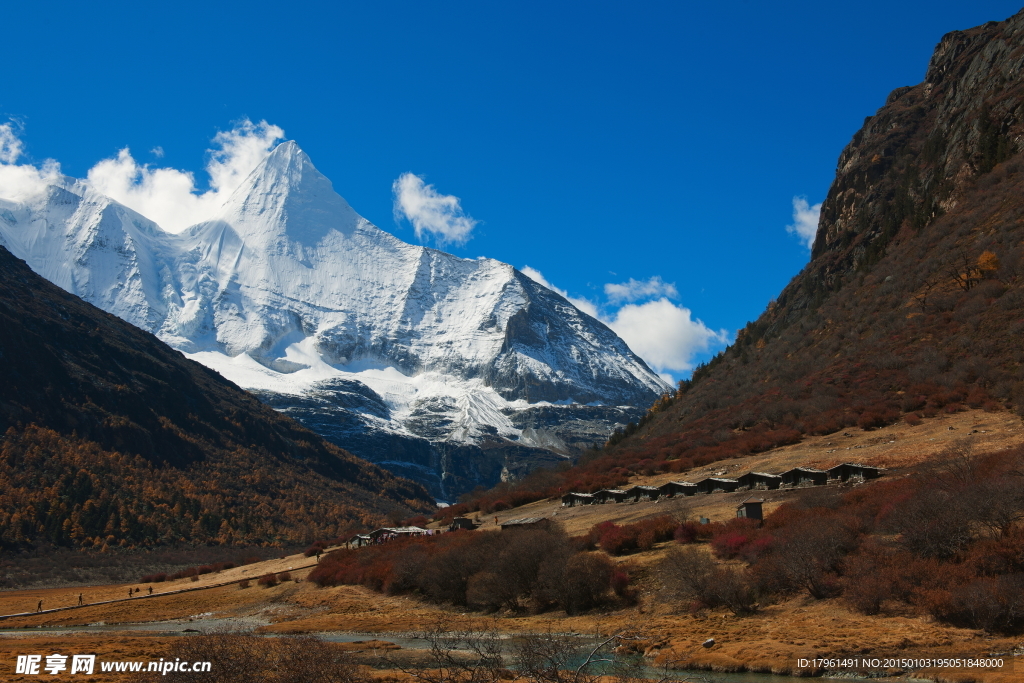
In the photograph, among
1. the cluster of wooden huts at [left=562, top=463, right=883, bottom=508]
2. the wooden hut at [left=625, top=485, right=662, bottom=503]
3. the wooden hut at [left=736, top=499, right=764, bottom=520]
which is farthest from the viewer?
the wooden hut at [left=625, top=485, right=662, bottom=503]

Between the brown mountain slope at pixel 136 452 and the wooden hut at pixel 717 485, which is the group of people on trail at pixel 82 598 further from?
the wooden hut at pixel 717 485

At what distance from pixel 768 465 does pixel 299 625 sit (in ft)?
106

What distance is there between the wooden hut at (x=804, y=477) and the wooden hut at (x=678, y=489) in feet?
22.6

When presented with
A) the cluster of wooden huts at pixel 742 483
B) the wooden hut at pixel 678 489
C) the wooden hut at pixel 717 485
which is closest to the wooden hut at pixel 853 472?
the cluster of wooden huts at pixel 742 483

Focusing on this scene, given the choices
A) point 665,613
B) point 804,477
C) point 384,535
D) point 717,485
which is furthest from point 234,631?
point 804,477

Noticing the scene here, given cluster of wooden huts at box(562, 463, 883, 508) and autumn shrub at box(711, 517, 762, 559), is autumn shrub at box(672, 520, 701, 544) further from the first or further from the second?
cluster of wooden huts at box(562, 463, 883, 508)

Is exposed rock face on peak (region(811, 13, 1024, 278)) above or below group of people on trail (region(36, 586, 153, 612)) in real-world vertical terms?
above

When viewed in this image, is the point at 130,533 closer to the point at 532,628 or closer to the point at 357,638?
the point at 357,638

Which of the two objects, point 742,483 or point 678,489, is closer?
point 742,483

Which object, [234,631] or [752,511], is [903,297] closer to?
[752,511]

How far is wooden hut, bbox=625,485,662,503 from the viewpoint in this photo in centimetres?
5181

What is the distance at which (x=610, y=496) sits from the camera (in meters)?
56.9

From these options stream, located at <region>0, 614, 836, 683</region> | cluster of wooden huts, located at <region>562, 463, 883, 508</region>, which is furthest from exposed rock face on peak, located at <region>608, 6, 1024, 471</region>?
stream, located at <region>0, 614, 836, 683</region>

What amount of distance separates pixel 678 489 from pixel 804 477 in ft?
32.6
